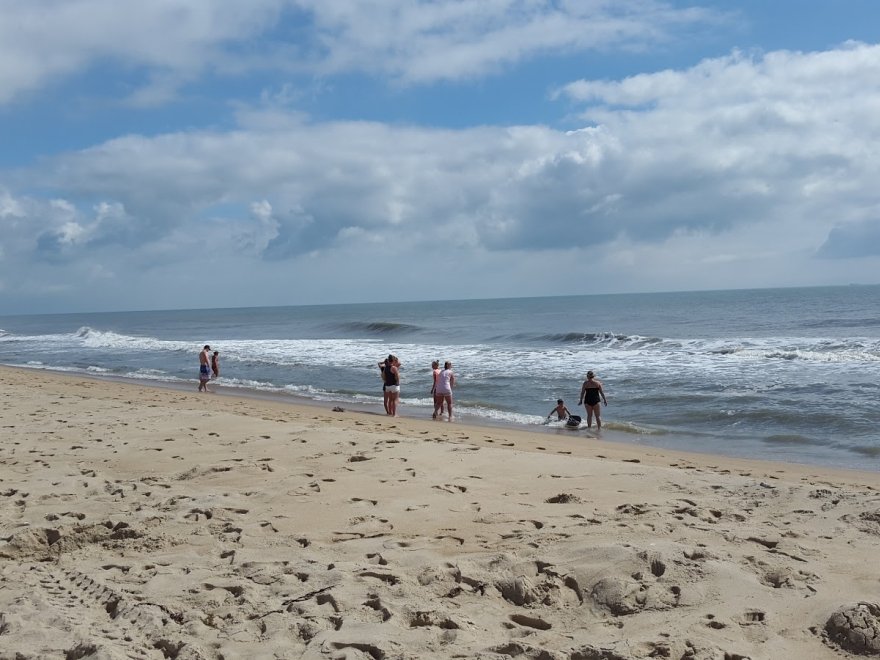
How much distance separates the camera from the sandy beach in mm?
3684

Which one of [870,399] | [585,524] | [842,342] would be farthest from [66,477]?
[842,342]

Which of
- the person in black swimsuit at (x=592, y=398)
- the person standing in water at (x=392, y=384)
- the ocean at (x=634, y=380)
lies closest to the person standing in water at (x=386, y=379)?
the person standing in water at (x=392, y=384)

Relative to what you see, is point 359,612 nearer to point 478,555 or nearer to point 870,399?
point 478,555

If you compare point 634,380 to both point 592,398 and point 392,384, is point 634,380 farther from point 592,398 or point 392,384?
point 392,384

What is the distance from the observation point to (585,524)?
544 cm

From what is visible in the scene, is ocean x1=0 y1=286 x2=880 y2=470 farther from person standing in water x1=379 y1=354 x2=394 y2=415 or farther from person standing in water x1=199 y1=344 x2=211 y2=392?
person standing in water x1=199 y1=344 x2=211 y2=392

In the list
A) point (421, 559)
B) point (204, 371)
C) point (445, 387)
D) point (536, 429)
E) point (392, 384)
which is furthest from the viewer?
point (204, 371)

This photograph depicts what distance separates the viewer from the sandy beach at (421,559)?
12.1 ft

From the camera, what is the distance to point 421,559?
4730 millimetres

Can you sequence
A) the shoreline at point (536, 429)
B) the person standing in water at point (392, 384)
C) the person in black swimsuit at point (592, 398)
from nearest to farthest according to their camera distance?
1. the shoreline at point (536, 429)
2. the person in black swimsuit at point (592, 398)
3. the person standing in water at point (392, 384)

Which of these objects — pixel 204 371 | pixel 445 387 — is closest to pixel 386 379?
pixel 445 387

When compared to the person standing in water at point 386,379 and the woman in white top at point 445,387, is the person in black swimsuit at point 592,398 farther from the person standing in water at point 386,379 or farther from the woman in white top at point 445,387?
the person standing in water at point 386,379

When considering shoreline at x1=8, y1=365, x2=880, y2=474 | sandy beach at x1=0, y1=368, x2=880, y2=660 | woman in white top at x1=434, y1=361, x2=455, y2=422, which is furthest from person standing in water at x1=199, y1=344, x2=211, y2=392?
sandy beach at x1=0, y1=368, x2=880, y2=660

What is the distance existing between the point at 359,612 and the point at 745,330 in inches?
1777
